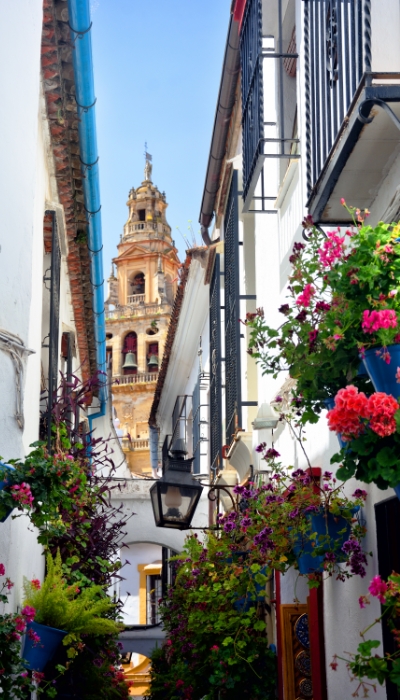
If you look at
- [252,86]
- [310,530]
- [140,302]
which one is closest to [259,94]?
[252,86]

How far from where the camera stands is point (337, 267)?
346cm

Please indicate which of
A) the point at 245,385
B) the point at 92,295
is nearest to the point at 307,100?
the point at 245,385

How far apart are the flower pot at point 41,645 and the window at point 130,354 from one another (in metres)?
60.0

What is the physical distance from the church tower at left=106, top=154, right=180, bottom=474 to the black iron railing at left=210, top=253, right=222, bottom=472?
50.6 metres

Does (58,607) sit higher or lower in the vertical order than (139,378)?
lower

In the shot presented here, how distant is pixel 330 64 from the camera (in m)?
5.05

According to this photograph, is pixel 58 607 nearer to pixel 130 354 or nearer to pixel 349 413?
pixel 349 413

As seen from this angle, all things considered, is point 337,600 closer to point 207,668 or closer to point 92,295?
point 207,668

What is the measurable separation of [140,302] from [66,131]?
196ft

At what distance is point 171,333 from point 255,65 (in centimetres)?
1188

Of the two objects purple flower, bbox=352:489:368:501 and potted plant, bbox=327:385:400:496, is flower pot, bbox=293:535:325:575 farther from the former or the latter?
potted plant, bbox=327:385:400:496

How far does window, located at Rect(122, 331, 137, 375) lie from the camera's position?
218 feet

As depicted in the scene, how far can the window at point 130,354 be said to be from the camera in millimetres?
66312

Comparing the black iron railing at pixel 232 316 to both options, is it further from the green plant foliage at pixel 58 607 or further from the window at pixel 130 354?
the window at pixel 130 354
